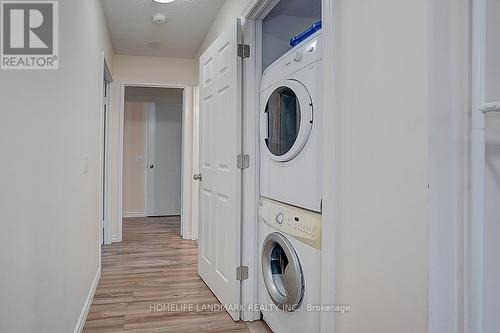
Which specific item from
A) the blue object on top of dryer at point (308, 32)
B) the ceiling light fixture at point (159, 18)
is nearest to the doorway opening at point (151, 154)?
the ceiling light fixture at point (159, 18)

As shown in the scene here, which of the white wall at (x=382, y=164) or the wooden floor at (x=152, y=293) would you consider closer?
the white wall at (x=382, y=164)

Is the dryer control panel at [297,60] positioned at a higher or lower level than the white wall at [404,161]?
higher

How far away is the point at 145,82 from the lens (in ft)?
14.9

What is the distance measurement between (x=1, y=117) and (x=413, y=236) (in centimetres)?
133

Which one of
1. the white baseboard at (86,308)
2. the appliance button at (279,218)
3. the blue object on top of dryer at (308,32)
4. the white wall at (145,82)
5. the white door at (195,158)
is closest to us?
the blue object on top of dryer at (308,32)

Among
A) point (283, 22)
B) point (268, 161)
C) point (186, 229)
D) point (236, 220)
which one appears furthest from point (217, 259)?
point (186, 229)

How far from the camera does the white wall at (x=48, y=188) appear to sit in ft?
4.00

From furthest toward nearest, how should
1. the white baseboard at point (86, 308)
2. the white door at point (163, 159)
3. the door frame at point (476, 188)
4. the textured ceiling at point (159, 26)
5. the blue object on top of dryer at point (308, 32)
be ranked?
1. the white door at point (163, 159)
2. the textured ceiling at point (159, 26)
3. the white baseboard at point (86, 308)
4. the blue object on top of dryer at point (308, 32)
5. the door frame at point (476, 188)

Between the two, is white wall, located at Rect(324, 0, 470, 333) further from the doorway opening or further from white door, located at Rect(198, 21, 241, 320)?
the doorway opening

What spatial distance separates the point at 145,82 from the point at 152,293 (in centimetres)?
273

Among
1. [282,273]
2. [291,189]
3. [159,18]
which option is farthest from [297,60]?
[159,18]

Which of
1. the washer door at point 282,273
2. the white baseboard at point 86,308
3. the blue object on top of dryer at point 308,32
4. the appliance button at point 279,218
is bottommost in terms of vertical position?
the white baseboard at point 86,308

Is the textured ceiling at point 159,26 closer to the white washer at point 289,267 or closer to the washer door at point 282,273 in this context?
the white washer at point 289,267

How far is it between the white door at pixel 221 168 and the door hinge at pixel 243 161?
0.03 meters
